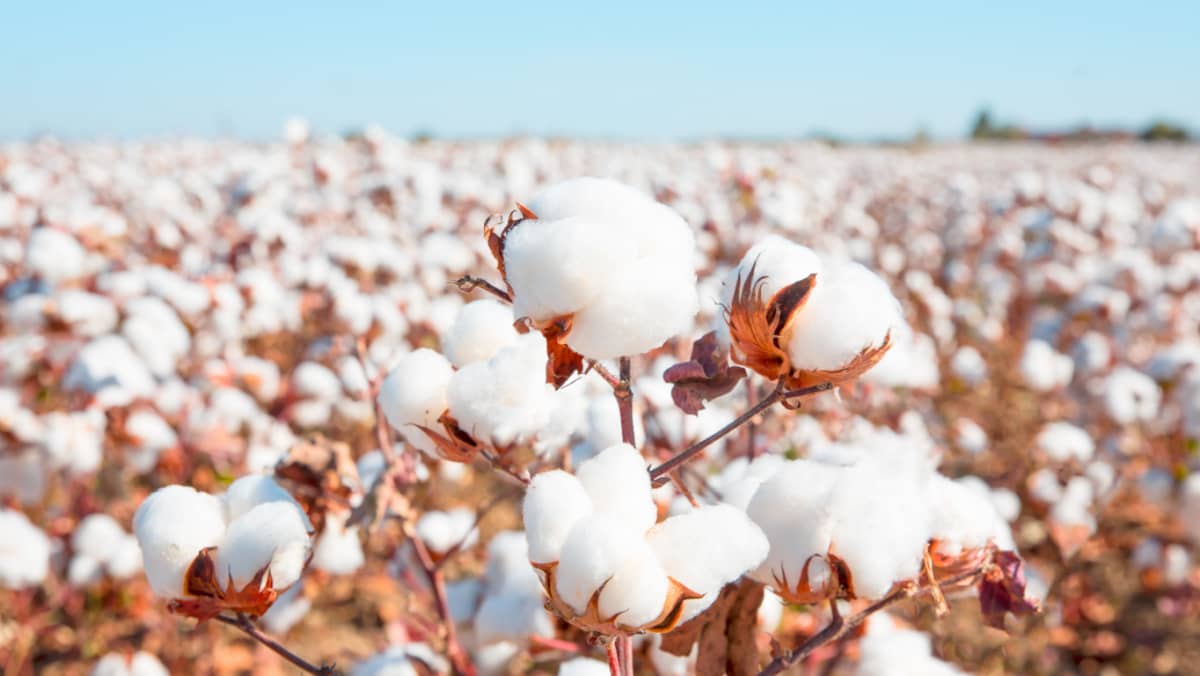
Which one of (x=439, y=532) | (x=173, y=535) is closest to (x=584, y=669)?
(x=173, y=535)

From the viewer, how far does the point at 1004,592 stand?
0.99 meters

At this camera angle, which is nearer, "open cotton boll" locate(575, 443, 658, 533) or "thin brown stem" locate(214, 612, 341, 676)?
"open cotton boll" locate(575, 443, 658, 533)

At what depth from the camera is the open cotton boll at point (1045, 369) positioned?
13.8ft

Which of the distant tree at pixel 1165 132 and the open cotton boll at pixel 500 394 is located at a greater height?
the open cotton boll at pixel 500 394

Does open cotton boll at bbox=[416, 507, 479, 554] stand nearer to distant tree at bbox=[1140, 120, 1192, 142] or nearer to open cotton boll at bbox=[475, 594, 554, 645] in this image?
open cotton boll at bbox=[475, 594, 554, 645]

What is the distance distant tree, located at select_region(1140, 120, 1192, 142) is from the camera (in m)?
40.6

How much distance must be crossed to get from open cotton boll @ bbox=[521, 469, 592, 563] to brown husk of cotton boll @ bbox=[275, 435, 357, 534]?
561 millimetres

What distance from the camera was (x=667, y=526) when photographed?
0.68m

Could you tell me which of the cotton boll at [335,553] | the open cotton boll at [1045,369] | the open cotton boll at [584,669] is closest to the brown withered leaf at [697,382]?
the open cotton boll at [584,669]

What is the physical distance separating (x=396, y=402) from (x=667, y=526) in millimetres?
298

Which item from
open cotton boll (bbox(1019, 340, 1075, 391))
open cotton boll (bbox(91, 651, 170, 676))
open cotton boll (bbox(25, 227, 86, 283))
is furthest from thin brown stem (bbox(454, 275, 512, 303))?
open cotton boll (bbox(1019, 340, 1075, 391))

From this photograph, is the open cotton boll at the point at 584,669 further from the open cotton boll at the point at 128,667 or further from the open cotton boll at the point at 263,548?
the open cotton boll at the point at 128,667

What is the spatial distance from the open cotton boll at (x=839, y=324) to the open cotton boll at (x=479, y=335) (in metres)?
0.29

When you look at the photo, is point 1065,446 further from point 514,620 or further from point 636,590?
point 636,590
